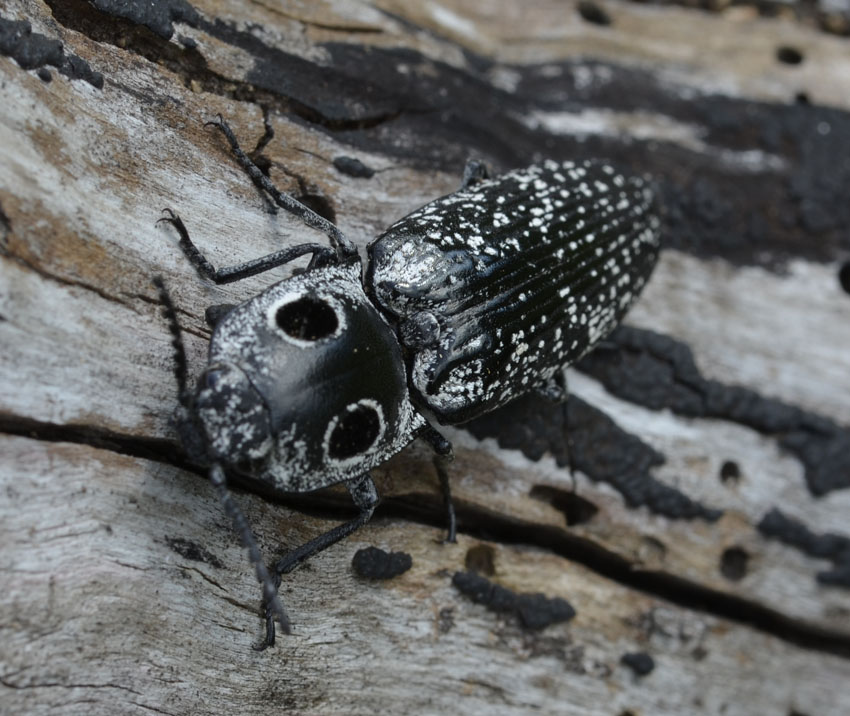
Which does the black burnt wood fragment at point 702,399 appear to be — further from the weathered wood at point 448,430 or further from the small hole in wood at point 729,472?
the small hole in wood at point 729,472

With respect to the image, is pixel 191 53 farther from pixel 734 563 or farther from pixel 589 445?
pixel 734 563

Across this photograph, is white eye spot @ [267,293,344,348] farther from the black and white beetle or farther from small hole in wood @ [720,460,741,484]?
small hole in wood @ [720,460,741,484]

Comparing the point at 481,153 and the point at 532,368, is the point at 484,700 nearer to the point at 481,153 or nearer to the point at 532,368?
the point at 532,368

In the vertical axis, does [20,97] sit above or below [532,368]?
above

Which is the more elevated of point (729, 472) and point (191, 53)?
point (191, 53)

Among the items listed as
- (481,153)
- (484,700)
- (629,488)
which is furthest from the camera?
(481,153)

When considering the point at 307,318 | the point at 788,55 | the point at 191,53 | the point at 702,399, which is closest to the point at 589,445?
the point at 702,399

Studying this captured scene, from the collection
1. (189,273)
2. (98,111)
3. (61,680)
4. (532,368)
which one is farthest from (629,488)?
(98,111)
